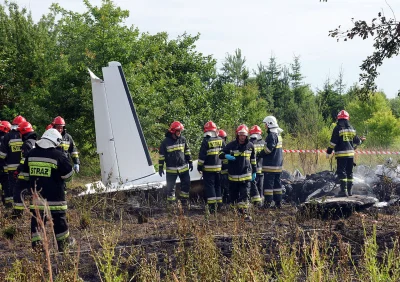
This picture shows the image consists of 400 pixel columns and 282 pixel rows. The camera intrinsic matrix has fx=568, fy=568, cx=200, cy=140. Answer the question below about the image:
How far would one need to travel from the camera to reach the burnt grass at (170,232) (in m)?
6.29

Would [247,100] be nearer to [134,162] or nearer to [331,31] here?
[134,162]

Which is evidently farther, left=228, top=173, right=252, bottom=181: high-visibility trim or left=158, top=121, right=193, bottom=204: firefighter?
left=158, top=121, right=193, bottom=204: firefighter

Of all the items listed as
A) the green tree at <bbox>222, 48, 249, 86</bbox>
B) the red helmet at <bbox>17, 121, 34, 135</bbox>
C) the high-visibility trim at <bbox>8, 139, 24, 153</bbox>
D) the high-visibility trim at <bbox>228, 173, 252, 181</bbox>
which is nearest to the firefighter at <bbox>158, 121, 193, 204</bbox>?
the high-visibility trim at <bbox>228, 173, 252, 181</bbox>

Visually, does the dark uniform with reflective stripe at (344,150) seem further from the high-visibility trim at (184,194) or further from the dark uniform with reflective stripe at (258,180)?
the high-visibility trim at (184,194)

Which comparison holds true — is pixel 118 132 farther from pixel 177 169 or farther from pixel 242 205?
pixel 242 205

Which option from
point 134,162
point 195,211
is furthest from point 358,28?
point 134,162

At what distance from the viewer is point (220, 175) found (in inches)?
500

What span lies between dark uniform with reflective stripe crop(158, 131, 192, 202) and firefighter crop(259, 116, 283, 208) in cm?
164

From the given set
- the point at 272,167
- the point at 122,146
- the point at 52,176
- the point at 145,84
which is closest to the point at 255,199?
the point at 272,167

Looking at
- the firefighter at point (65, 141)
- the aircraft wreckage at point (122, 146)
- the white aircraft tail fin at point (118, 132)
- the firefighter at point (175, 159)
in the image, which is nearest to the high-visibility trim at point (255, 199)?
the aircraft wreckage at point (122, 146)

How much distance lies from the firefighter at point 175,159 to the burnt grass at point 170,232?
0.39 metres

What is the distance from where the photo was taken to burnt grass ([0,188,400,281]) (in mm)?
6289

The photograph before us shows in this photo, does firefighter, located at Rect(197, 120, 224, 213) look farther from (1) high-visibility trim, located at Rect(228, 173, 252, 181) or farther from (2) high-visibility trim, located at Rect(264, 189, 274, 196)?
(2) high-visibility trim, located at Rect(264, 189, 274, 196)

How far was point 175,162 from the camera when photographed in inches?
469
